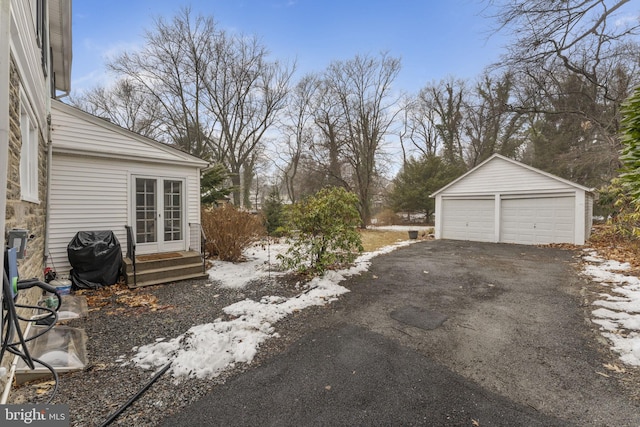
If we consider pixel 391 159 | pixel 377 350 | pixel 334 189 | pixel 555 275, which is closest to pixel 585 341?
pixel 377 350

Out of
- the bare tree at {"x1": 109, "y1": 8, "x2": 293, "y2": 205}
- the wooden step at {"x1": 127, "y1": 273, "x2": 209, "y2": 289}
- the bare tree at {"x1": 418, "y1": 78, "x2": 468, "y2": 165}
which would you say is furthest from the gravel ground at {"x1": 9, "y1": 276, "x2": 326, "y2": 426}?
the bare tree at {"x1": 418, "y1": 78, "x2": 468, "y2": 165}

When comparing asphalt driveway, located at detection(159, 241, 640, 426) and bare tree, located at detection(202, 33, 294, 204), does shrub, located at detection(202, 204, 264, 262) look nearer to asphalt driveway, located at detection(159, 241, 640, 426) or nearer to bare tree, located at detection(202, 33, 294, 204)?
asphalt driveway, located at detection(159, 241, 640, 426)

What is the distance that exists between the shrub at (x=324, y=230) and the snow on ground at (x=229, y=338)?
57 centimetres

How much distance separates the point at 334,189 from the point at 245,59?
53.3 feet

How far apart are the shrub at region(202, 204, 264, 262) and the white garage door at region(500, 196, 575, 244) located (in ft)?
32.5

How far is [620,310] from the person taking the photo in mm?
3988

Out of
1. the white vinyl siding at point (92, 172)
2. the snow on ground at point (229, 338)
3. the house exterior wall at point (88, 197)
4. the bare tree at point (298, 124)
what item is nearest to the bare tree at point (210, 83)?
the bare tree at point (298, 124)

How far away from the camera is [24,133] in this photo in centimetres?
348

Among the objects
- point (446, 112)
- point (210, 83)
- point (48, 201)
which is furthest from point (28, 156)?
point (446, 112)

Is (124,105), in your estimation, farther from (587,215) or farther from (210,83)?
(587,215)

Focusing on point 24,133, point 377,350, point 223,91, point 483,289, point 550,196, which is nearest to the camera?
point 377,350

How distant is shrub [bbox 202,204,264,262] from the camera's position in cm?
779

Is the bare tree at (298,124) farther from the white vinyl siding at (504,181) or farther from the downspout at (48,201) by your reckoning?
the downspout at (48,201)

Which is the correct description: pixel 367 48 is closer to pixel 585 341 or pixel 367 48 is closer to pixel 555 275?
pixel 555 275
